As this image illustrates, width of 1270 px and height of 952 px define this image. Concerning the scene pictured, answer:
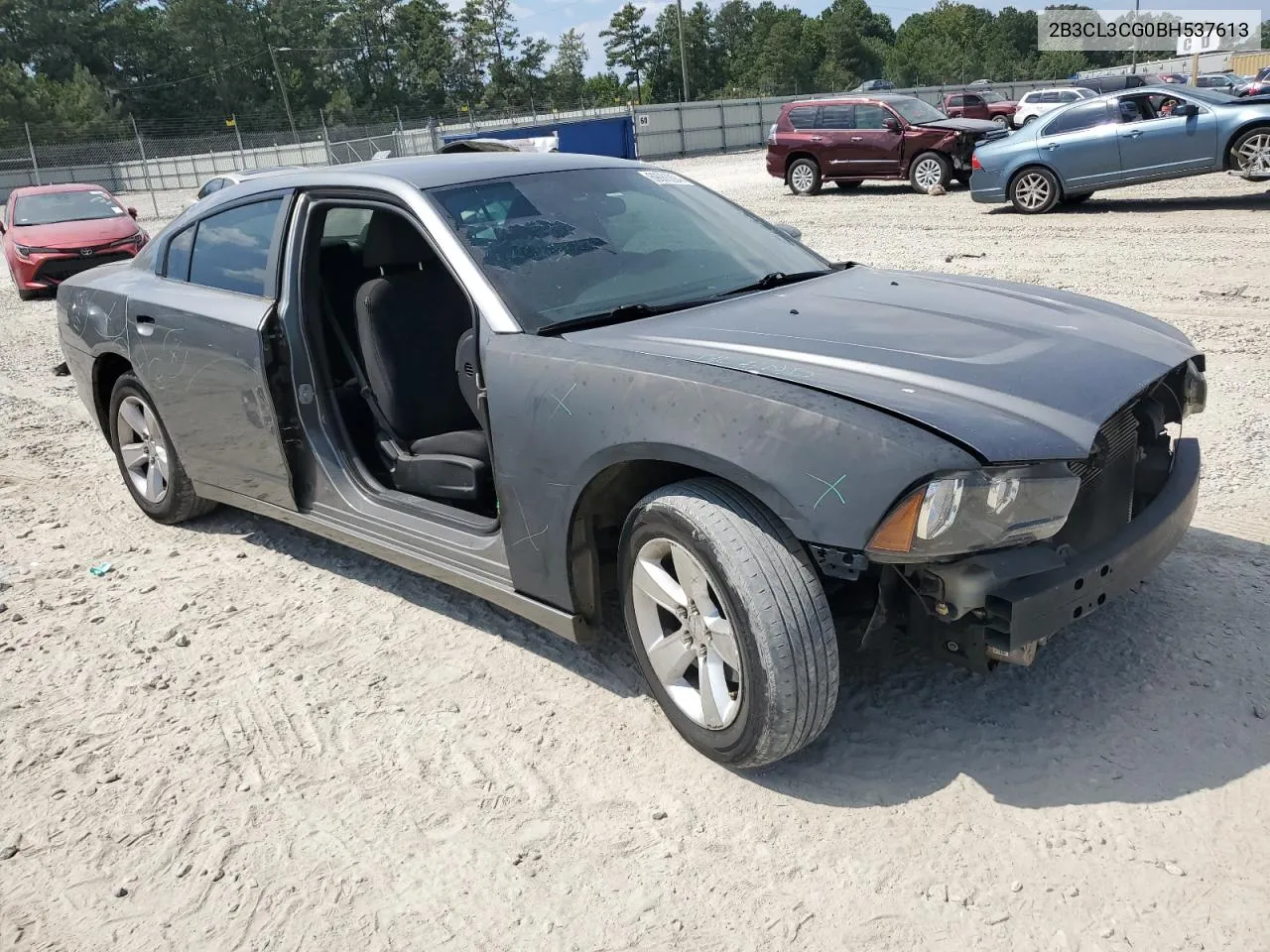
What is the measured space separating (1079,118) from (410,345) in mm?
12552

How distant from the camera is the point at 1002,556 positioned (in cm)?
248

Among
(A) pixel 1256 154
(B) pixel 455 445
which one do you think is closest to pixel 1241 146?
(A) pixel 1256 154

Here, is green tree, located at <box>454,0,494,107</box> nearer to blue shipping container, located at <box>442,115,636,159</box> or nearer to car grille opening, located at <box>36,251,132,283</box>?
blue shipping container, located at <box>442,115,636,159</box>

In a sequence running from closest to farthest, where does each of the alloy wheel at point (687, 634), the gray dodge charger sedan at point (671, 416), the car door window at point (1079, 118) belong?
1. the gray dodge charger sedan at point (671, 416)
2. the alloy wheel at point (687, 634)
3. the car door window at point (1079, 118)

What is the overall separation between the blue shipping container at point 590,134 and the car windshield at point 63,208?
17574 mm

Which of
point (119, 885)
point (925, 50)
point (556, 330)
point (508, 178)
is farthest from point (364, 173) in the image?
point (925, 50)

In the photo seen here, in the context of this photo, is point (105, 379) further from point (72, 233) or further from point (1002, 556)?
point (72, 233)

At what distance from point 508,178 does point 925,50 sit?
106561 mm

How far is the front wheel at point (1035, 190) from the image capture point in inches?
545

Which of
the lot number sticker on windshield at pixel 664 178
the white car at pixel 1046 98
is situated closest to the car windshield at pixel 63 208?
the lot number sticker on windshield at pixel 664 178

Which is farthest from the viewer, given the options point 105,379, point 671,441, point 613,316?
point 105,379

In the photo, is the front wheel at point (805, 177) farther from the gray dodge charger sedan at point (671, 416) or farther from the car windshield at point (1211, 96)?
the gray dodge charger sedan at point (671, 416)

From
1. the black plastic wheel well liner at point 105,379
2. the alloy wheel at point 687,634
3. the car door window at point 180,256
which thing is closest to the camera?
the alloy wheel at point 687,634

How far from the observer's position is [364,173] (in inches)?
148
